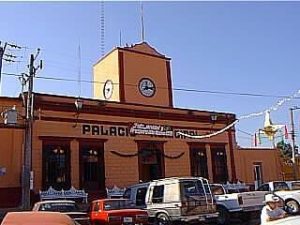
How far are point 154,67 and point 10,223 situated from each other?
86.3 feet

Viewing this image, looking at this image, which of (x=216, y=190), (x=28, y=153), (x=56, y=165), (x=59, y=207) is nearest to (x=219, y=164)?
(x=216, y=190)

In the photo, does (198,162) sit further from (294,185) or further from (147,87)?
(147,87)

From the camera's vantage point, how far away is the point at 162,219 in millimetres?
17422

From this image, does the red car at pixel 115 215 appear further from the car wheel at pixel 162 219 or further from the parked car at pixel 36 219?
the parked car at pixel 36 219

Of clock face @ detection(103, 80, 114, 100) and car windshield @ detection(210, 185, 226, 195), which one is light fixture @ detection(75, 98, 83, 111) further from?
clock face @ detection(103, 80, 114, 100)

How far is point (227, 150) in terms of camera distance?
30656mm

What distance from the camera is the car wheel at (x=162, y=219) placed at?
17219mm

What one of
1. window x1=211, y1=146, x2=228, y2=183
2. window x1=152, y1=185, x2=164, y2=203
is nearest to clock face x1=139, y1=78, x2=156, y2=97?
window x1=211, y1=146, x2=228, y2=183

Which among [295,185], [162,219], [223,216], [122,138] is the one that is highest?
[122,138]

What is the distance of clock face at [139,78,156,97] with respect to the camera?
3212 cm

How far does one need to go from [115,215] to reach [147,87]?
17.6 metres

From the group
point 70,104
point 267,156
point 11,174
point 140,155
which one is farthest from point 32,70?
point 267,156

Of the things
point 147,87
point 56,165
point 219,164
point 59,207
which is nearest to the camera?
point 59,207

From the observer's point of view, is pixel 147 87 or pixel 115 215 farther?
pixel 147 87
